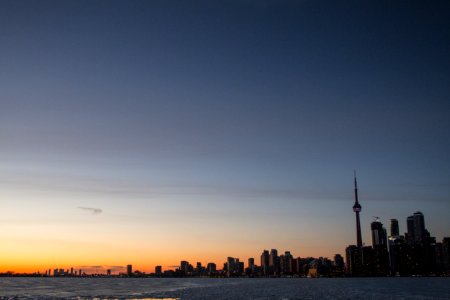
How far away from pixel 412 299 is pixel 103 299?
263ft

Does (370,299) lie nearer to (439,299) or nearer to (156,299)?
(439,299)

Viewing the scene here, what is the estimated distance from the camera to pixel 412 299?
118438 mm

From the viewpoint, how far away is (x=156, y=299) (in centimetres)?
11031

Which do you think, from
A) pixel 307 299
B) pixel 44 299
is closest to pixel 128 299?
pixel 44 299

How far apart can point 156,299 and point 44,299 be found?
2669 cm

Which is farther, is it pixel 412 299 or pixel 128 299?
pixel 412 299

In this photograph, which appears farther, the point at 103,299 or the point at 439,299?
the point at 439,299

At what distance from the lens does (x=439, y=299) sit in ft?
387

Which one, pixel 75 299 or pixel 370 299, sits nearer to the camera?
pixel 75 299

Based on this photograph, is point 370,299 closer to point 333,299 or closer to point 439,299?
point 333,299

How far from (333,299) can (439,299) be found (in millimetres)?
28223

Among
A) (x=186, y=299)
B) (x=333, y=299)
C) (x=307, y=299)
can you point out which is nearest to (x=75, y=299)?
(x=186, y=299)

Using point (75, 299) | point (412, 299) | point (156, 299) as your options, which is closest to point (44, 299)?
point (75, 299)

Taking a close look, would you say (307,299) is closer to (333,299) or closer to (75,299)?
(333,299)
